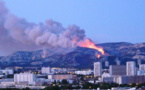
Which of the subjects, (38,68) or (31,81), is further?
(38,68)

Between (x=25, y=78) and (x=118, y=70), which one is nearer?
(x=25, y=78)

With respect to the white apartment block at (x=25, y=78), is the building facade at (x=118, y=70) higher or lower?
higher

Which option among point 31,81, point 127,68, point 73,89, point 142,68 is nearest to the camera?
point 73,89

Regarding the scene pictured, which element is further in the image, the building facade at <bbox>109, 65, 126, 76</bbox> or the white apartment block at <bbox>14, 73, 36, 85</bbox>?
the building facade at <bbox>109, 65, 126, 76</bbox>

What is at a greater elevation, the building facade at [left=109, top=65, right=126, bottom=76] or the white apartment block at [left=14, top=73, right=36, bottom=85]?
the building facade at [left=109, top=65, right=126, bottom=76]

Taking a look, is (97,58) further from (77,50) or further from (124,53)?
(124,53)

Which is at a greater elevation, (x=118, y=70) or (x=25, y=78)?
(x=118, y=70)

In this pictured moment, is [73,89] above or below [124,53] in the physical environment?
below

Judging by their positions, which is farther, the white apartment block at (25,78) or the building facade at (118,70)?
the building facade at (118,70)

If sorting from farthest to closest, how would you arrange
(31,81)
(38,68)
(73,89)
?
(38,68) → (31,81) → (73,89)

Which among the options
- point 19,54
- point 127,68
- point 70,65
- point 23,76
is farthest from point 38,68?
point 23,76
